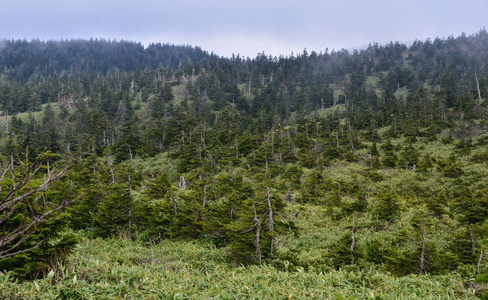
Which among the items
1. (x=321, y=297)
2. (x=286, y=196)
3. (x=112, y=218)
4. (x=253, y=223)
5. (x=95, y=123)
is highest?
(x=95, y=123)

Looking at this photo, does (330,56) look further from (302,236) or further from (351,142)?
(302,236)

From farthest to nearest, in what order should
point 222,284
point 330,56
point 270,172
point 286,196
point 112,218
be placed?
1. point 330,56
2. point 270,172
3. point 286,196
4. point 112,218
5. point 222,284

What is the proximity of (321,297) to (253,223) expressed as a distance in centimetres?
757

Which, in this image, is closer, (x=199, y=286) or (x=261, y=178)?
(x=199, y=286)

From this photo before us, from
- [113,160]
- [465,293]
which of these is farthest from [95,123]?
[465,293]

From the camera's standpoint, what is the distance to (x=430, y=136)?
153 feet

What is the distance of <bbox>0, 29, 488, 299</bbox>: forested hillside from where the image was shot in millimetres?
8492

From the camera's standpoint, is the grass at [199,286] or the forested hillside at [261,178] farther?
the forested hillside at [261,178]

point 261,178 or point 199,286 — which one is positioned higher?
point 199,286

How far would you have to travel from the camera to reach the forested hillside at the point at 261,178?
8.49 meters

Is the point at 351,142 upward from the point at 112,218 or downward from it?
upward

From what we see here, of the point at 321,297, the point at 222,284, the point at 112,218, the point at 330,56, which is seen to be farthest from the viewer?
the point at 330,56

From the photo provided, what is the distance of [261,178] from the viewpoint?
1359 inches

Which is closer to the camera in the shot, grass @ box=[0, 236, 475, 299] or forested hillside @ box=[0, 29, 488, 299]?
grass @ box=[0, 236, 475, 299]
